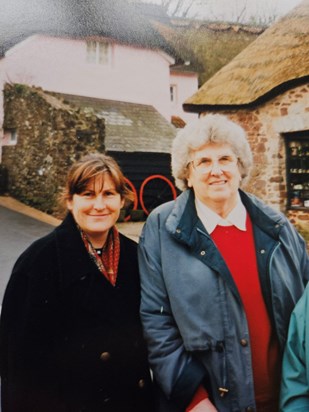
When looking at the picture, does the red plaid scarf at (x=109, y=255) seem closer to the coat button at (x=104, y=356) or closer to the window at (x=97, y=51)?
the coat button at (x=104, y=356)

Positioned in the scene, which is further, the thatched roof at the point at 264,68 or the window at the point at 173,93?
the window at the point at 173,93

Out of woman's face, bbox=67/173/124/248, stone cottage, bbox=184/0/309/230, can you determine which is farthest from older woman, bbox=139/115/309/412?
stone cottage, bbox=184/0/309/230

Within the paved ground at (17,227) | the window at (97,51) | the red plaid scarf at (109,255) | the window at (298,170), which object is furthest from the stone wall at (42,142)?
the window at (298,170)

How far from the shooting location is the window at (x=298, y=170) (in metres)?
2.14

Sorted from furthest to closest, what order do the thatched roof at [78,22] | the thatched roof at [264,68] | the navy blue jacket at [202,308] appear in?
the thatched roof at [264,68] → the thatched roof at [78,22] → the navy blue jacket at [202,308]

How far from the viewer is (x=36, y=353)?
44.9 inches

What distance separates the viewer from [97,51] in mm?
1756

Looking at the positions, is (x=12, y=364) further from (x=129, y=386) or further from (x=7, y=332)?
(x=129, y=386)

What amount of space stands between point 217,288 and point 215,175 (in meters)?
0.31

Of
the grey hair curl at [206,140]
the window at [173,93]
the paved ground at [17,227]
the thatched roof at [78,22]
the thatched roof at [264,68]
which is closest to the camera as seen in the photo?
the grey hair curl at [206,140]

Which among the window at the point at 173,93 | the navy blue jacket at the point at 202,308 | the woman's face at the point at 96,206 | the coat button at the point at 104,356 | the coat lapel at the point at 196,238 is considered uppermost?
the window at the point at 173,93

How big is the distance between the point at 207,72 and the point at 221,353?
155cm

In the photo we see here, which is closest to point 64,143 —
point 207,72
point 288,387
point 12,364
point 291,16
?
point 207,72

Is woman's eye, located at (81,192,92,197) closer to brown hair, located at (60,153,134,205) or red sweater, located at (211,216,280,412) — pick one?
brown hair, located at (60,153,134,205)
